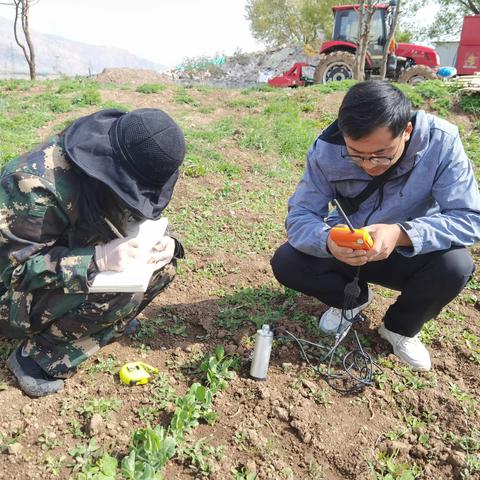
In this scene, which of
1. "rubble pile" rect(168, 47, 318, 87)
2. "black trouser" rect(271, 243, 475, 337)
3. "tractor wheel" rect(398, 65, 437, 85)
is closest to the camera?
"black trouser" rect(271, 243, 475, 337)

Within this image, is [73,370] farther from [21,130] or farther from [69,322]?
[21,130]

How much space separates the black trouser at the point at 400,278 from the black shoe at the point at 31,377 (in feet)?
3.63

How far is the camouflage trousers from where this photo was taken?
1.83m

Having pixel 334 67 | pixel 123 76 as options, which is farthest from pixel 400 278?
pixel 123 76

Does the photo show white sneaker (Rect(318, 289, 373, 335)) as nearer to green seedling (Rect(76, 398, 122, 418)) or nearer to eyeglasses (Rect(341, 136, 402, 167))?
eyeglasses (Rect(341, 136, 402, 167))

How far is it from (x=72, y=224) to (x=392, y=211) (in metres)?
1.35

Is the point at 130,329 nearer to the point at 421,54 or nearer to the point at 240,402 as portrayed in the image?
the point at 240,402

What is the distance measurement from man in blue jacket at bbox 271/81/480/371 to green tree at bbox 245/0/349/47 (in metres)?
30.7

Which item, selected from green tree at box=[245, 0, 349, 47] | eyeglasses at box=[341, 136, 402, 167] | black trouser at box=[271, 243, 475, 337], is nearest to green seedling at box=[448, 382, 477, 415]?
black trouser at box=[271, 243, 475, 337]

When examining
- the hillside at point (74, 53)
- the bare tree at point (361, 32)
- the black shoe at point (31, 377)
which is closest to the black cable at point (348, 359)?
the black shoe at point (31, 377)

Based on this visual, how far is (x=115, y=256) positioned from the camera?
68.8 inches

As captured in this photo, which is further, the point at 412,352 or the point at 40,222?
the point at 412,352

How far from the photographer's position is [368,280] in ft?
7.50

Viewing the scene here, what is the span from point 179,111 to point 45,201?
16.7 ft
